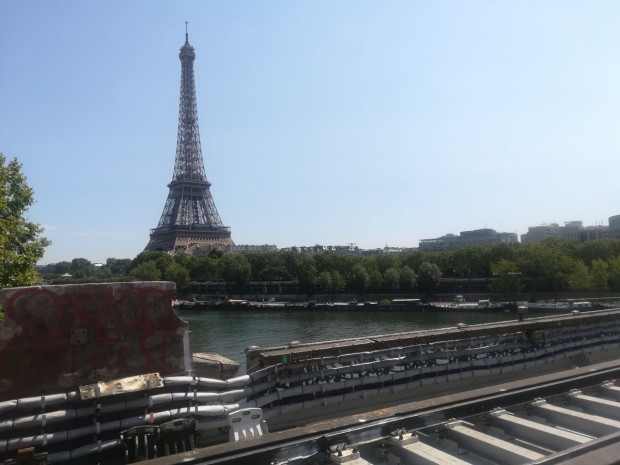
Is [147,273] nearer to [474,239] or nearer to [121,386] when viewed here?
[121,386]

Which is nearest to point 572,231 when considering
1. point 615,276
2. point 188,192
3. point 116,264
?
point 615,276

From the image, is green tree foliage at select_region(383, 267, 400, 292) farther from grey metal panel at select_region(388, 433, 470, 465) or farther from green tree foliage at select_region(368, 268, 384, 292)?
grey metal panel at select_region(388, 433, 470, 465)

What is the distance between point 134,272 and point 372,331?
166ft

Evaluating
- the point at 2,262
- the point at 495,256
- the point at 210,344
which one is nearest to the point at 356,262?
the point at 495,256

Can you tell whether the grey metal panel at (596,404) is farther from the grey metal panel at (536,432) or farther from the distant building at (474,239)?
the distant building at (474,239)

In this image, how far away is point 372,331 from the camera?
37.2 meters

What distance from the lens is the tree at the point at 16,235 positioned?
527 inches

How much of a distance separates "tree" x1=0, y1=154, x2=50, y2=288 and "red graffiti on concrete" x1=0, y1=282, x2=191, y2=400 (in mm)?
8131

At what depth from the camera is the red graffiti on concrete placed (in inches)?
217

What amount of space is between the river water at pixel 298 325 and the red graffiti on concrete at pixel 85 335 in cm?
2016

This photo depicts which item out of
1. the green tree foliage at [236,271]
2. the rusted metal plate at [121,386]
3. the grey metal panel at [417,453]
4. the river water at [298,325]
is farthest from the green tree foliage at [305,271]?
the grey metal panel at [417,453]

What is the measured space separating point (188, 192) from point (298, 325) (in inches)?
2392

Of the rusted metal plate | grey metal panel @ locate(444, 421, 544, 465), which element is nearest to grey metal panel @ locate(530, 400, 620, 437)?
grey metal panel @ locate(444, 421, 544, 465)

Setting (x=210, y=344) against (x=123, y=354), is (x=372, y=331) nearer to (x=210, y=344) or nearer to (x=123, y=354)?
(x=210, y=344)
